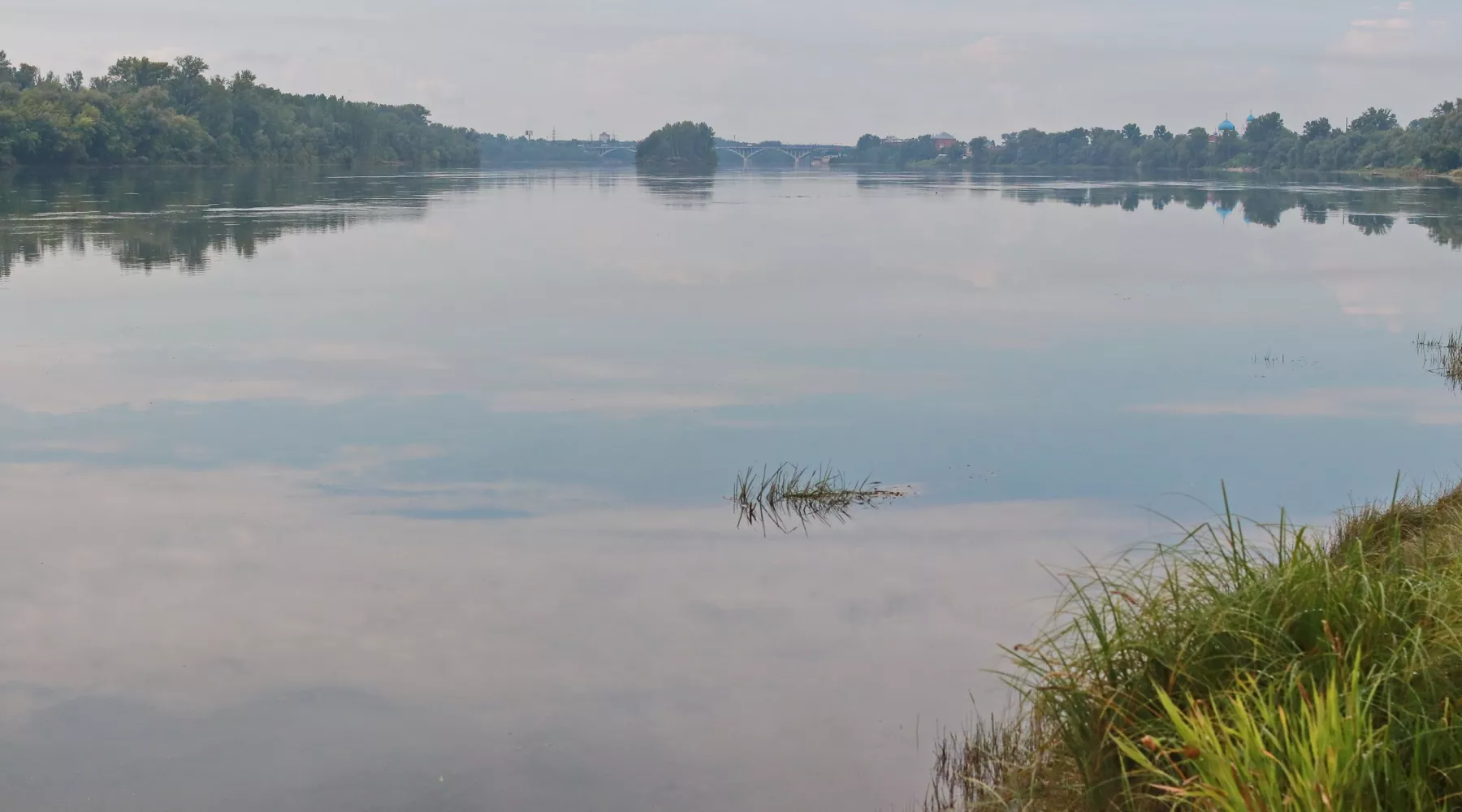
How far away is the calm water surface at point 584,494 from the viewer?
7898 mm

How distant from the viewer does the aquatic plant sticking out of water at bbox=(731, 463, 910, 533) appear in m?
12.4

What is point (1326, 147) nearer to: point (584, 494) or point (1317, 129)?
point (1317, 129)

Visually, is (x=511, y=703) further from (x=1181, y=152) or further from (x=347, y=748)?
(x=1181, y=152)

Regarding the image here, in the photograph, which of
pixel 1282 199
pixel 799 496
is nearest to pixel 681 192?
pixel 1282 199

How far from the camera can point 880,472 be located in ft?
46.0

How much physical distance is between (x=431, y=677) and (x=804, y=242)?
118ft

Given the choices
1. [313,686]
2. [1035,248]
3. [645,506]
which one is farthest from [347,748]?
[1035,248]

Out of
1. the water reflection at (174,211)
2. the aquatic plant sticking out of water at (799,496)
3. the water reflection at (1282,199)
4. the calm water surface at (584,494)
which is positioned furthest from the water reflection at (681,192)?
the aquatic plant sticking out of water at (799,496)

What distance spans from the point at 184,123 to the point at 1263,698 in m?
122

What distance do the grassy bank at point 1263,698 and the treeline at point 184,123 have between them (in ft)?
330

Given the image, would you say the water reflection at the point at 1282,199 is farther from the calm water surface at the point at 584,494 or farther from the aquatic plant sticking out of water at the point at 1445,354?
the calm water surface at the point at 584,494

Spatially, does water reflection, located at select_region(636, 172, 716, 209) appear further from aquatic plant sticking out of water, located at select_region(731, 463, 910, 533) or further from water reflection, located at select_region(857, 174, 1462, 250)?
aquatic plant sticking out of water, located at select_region(731, 463, 910, 533)

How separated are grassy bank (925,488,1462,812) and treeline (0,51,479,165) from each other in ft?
330

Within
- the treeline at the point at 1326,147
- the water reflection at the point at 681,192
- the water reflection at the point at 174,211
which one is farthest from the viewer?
the treeline at the point at 1326,147
